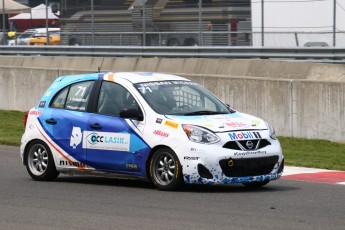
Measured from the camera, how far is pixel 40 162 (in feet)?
44.7

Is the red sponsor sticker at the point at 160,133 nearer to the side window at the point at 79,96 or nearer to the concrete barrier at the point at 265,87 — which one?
the side window at the point at 79,96

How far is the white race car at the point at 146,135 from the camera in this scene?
11781 mm

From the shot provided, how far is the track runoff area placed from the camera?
1370 centimetres

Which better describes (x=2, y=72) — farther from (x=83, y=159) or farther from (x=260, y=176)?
(x=260, y=176)

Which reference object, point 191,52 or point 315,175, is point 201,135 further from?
point 191,52

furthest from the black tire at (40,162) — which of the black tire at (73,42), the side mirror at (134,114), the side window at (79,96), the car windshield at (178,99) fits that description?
the black tire at (73,42)

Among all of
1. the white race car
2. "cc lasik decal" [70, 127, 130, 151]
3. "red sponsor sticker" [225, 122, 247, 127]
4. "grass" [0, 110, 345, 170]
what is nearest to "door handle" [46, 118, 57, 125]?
the white race car

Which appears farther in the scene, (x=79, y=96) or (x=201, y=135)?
(x=79, y=96)

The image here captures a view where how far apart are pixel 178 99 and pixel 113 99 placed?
0.87 meters

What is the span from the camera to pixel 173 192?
39.2 feet

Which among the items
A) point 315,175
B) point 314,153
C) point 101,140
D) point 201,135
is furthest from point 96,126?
point 314,153

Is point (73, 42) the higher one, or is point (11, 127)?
point (73, 42)

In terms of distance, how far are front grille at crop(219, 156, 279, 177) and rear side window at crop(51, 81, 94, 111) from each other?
7.66 feet

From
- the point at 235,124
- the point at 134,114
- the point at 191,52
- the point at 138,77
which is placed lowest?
the point at 235,124
